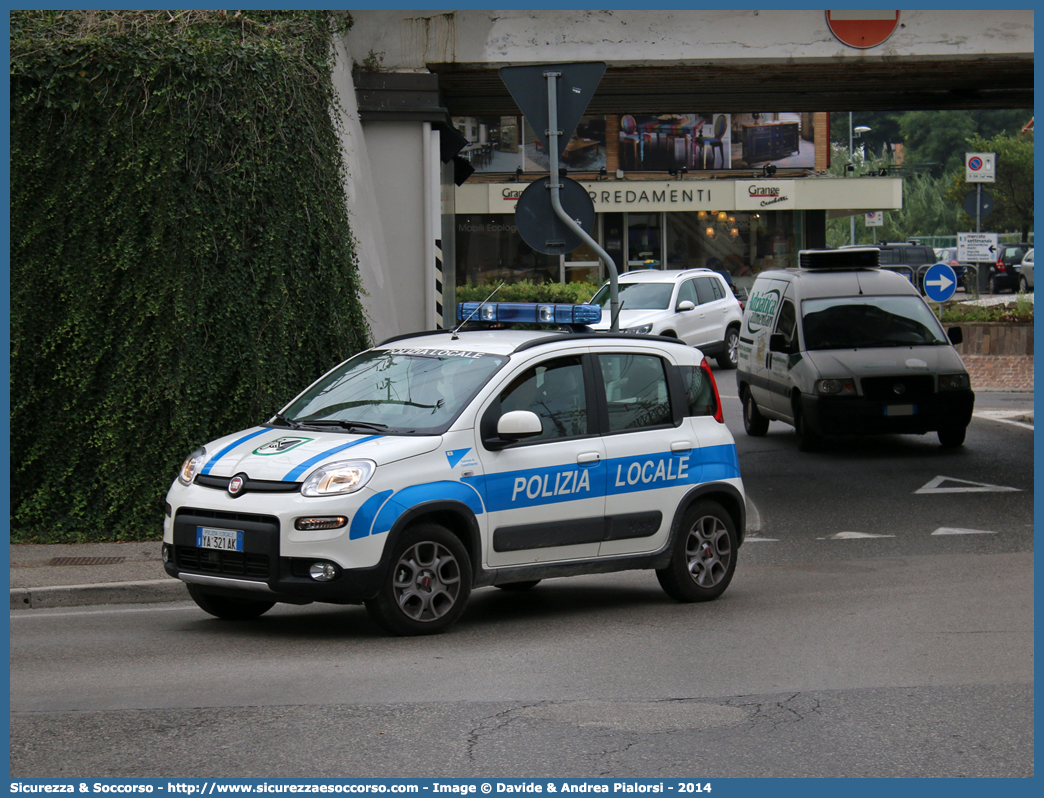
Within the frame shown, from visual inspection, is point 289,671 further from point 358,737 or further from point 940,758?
point 940,758

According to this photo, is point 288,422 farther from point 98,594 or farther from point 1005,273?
point 1005,273

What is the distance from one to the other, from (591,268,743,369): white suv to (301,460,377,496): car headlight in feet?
56.0

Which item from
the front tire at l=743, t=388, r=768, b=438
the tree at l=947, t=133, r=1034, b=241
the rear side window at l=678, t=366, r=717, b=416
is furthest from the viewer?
the tree at l=947, t=133, r=1034, b=241

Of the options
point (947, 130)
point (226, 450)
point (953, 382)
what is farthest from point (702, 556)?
point (947, 130)

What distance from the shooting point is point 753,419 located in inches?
742

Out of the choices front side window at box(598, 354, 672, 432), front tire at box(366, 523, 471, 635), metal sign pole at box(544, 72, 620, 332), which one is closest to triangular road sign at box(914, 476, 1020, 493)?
metal sign pole at box(544, 72, 620, 332)

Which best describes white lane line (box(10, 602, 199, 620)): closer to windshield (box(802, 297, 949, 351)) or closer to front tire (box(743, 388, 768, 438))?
windshield (box(802, 297, 949, 351))

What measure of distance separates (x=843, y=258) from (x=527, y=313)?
394 inches

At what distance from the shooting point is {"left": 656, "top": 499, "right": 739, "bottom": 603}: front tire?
870cm

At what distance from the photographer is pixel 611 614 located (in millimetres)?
8492

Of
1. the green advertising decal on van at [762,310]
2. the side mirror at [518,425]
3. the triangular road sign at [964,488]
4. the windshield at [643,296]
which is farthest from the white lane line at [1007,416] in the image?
the side mirror at [518,425]

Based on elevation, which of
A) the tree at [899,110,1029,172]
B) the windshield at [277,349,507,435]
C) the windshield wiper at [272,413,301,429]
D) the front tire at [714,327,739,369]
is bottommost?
the front tire at [714,327,739,369]

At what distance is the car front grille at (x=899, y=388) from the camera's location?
52.6 feet

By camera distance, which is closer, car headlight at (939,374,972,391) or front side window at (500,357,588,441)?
front side window at (500,357,588,441)
